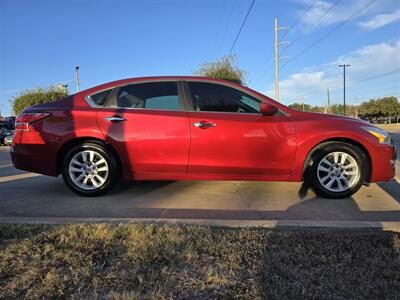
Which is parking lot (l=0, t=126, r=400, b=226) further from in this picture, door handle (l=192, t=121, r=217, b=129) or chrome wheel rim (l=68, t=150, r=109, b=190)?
door handle (l=192, t=121, r=217, b=129)

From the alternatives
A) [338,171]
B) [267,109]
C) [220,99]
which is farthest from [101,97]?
[338,171]

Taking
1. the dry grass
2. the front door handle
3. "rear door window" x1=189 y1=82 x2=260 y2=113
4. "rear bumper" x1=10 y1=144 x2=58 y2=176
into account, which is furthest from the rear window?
the dry grass

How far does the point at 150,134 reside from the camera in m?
4.54

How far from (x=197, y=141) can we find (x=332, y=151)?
5.90ft

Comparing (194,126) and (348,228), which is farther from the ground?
(194,126)

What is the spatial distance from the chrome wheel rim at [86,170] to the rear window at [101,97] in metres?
0.73

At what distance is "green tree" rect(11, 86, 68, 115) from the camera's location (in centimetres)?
4012

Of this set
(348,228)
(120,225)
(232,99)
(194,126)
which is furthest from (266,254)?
(232,99)

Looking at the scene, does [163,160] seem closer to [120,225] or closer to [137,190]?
[137,190]

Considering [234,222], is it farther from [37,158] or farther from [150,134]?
[37,158]

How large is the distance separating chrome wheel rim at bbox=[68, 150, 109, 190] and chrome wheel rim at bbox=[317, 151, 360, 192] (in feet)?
9.65

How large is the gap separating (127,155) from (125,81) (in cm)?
108

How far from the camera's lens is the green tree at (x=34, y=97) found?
40.1 m

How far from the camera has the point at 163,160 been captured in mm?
4566
